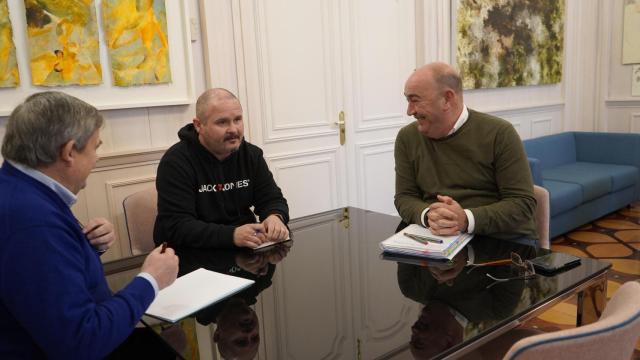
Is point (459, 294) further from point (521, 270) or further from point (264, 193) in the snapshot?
point (264, 193)

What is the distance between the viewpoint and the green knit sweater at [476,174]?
2.02m

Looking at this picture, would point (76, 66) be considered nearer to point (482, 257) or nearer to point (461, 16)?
point (482, 257)

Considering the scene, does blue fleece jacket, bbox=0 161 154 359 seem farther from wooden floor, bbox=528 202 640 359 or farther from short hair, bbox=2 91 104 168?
wooden floor, bbox=528 202 640 359

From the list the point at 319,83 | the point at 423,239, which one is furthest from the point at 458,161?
the point at 319,83

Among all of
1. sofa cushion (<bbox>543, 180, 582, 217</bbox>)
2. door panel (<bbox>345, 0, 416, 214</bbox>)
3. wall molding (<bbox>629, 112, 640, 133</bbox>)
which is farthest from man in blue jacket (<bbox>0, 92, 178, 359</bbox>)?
wall molding (<bbox>629, 112, 640, 133</bbox>)

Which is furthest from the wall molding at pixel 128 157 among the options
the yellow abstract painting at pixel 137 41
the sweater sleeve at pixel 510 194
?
the sweater sleeve at pixel 510 194

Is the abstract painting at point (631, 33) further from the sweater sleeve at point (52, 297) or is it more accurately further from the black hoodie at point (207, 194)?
the sweater sleeve at point (52, 297)

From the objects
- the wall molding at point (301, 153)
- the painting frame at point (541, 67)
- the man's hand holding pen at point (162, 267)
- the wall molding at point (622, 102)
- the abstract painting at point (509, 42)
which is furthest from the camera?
the wall molding at point (622, 102)

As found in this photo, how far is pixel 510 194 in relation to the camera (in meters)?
2.06

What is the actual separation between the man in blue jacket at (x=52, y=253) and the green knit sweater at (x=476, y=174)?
1228mm

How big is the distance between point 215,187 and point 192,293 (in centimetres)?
76

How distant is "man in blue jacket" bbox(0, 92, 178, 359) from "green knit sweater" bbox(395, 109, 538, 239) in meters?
1.23

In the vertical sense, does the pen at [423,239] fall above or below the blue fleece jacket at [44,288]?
below

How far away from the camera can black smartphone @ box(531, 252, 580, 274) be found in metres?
1.50
